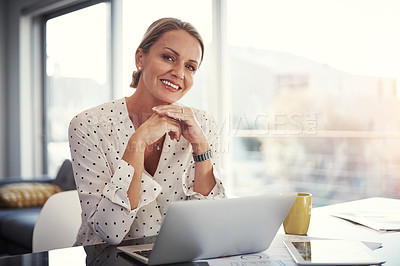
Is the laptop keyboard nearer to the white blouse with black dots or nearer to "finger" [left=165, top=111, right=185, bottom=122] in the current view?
the white blouse with black dots

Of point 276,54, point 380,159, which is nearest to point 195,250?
point 380,159

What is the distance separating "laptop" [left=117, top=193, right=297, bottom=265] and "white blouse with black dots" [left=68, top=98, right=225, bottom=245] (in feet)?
0.88

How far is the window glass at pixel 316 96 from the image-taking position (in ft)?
10.7

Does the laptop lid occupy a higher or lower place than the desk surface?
higher

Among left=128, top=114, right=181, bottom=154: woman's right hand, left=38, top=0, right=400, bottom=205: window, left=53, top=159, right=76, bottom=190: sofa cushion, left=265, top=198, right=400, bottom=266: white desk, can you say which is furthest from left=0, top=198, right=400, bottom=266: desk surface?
left=53, top=159, right=76, bottom=190: sofa cushion

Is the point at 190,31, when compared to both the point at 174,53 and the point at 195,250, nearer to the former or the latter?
the point at 174,53

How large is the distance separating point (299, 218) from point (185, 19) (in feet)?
8.99

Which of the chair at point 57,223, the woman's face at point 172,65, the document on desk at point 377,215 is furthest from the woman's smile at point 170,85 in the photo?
the document on desk at point 377,215

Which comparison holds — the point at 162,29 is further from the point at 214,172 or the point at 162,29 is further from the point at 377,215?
the point at 377,215

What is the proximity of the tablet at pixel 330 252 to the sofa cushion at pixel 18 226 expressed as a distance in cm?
262

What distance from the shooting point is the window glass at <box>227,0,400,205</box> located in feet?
10.7

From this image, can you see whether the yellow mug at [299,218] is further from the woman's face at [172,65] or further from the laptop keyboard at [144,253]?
the woman's face at [172,65]

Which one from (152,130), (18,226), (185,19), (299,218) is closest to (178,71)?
(152,130)

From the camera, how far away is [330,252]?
93 centimetres
